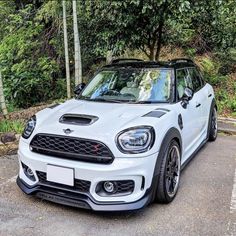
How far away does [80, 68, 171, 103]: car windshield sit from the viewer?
3.94 m

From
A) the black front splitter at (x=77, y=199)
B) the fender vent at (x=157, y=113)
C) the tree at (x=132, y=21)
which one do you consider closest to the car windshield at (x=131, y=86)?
the fender vent at (x=157, y=113)

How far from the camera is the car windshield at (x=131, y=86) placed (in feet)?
12.9

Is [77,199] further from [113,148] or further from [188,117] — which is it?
[188,117]

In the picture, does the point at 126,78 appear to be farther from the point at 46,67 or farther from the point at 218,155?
the point at 46,67

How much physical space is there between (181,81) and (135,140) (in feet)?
5.09

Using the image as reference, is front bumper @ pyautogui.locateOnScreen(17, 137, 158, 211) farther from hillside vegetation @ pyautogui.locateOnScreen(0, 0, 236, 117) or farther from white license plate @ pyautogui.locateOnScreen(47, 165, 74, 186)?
hillside vegetation @ pyautogui.locateOnScreen(0, 0, 236, 117)

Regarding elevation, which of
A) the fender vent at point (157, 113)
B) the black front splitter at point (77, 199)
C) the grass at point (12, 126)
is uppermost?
the fender vent at point (157, 113)

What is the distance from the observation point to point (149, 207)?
3.35 meters

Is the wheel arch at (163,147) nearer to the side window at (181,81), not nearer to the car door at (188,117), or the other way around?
the car door at (188,117)

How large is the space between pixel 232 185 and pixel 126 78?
178cm

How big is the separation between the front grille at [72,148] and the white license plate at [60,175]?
0.40 feet

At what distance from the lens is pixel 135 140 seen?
9.91 ft

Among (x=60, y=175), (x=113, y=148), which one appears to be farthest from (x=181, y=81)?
(x=60, y=175)

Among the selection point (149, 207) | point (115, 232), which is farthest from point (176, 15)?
point (115, 232)
